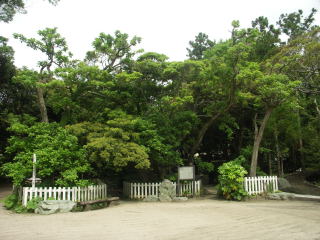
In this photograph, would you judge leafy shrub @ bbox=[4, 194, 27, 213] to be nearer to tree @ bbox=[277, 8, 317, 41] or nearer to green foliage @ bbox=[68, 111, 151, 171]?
green foliage @ bbox=[68, 111, 151, 171]

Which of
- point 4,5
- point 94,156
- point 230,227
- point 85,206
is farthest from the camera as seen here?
point 94,156

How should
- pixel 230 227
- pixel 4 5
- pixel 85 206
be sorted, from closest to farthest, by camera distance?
pixel 230 227 < pixel 4 5 < pixel 85 206

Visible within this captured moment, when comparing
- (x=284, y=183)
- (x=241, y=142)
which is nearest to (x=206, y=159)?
(x=241, y=142)

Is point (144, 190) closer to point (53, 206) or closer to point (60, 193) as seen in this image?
point (60, 193)

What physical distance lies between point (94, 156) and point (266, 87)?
810cm

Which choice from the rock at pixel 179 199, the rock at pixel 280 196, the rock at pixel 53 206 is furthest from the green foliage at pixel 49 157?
the rock at pixel 280 196

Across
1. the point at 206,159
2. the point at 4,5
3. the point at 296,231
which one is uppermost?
the point at 4,5

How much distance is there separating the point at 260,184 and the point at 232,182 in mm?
1828

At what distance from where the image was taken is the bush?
11008 mm

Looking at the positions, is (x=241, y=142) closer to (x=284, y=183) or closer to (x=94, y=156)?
(x=284, y=183)

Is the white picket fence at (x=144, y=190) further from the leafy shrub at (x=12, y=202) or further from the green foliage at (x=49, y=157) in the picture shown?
the leafy shrub at (x=12, y=202)

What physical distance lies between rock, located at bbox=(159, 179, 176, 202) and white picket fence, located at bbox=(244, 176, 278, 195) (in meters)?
3.24

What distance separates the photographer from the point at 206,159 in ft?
71.4

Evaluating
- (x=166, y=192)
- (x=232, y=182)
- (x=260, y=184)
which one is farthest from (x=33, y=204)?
(x=260, y=184)
